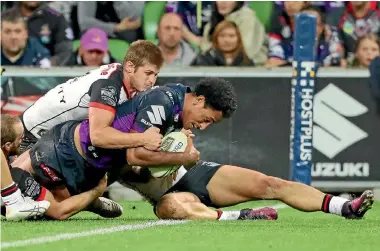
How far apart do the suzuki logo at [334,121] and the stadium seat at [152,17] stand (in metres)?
2.61

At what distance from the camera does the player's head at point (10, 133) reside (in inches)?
351

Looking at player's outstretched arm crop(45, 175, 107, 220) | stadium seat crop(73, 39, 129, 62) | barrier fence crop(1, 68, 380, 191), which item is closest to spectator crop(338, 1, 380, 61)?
barrier fence crop(1, 68, 380, 191)

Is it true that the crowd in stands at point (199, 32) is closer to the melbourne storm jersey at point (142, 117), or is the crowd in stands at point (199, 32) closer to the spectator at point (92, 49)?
the spectator at point (92, 49)

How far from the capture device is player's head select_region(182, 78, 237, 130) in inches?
348

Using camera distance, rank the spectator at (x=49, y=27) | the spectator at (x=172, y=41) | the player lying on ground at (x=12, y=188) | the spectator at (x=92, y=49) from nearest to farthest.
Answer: the player lying on ground at (x=12, y=188) < the spectator at (x=92, y=49) < the spectator at (x=172, y=41) < the spectator at (x=49, y=27)

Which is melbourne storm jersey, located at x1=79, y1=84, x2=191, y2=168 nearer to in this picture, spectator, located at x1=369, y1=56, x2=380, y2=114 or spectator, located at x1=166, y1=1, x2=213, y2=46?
spectator, located at x1=369, y1=56, x2=380, y2=114

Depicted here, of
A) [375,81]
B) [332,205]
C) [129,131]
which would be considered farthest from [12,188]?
[375,81]

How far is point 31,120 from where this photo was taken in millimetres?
10117

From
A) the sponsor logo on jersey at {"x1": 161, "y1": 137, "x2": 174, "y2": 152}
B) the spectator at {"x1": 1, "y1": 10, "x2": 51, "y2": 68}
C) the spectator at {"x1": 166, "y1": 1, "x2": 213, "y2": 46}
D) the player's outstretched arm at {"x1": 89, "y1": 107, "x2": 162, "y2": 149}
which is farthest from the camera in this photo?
the spectator at {"x1": 166, "y1": 1, "x2": 213, "y2": 46}

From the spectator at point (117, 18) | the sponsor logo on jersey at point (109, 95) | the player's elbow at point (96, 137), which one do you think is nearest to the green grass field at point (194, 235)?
the player's elbow at point (96, 137)

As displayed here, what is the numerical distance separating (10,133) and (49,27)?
18.3 feet

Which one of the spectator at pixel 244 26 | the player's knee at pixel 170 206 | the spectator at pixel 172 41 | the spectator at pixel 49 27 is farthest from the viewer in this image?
the spectator at pixel 244 26

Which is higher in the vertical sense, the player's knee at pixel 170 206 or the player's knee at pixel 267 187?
the player's knee at pixel 267 187

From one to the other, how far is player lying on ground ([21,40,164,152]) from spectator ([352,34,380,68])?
Answer: 5259 mm
